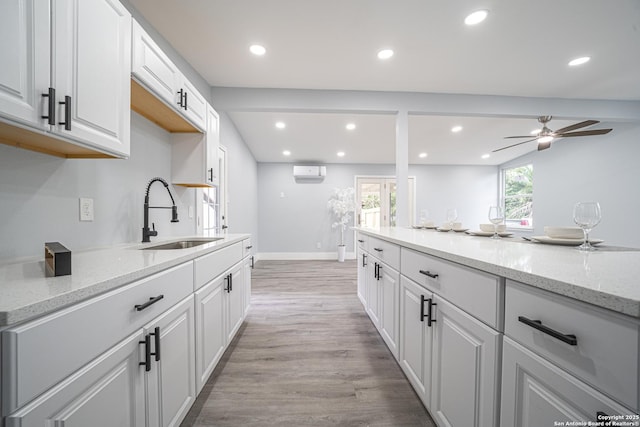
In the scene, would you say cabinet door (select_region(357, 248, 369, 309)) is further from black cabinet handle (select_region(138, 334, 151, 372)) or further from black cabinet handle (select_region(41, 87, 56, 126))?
black cabinet handle (select_region(41, 87, 56, 126))

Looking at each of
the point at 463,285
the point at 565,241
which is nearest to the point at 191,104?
the point at 463,285

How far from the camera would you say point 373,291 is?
2.21 metres

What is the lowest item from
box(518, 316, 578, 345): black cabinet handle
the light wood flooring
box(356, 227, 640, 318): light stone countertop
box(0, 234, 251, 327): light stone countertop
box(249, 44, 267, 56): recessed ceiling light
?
the light wood flooring

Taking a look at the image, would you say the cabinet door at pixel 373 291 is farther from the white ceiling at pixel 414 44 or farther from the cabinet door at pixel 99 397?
the white ceiling at pixel 414 44

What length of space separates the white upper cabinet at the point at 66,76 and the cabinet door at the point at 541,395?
5.52 ft

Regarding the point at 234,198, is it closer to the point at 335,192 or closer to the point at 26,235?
the point at 335,192

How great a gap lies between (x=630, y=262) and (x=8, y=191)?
2.30 meters

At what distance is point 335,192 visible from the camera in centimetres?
603

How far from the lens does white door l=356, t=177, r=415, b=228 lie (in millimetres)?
6250

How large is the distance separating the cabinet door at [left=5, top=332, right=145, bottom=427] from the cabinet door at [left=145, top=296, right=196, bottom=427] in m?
0.06

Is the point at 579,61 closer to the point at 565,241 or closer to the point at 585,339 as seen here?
the point at 565,241

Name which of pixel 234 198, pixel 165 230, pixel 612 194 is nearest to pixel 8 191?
pixel 165 230

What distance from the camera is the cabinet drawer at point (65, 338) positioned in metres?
0.48

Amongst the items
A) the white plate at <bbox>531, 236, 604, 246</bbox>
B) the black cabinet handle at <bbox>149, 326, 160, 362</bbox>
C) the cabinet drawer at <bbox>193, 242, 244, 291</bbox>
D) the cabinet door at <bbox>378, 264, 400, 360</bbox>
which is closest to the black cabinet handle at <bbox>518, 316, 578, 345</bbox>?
the white plate at <bbox>531, 236, 604, 246</bbox>
